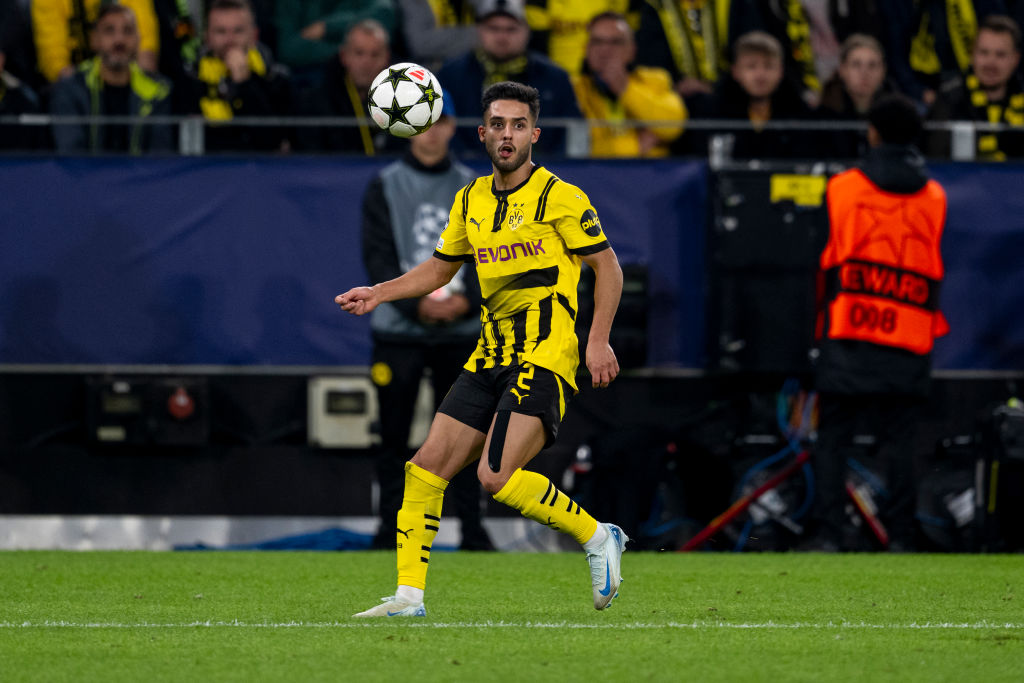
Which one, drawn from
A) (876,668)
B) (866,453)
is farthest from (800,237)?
(876,668)

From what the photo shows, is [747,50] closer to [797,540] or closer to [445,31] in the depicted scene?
[445,31]

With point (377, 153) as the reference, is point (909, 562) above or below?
below

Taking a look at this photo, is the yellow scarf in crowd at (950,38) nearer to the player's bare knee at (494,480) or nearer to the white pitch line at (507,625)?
the white pitch line at (507,625)

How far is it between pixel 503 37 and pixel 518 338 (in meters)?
5.49

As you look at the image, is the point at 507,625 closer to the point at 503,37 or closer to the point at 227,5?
the point at 503,37

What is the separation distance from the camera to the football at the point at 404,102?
8500 millimetres

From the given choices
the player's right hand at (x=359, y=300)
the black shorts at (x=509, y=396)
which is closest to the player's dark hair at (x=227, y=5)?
the player's right hand at (x=359, y=300)

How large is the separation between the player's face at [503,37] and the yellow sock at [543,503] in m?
5.76

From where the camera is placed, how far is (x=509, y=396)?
7.09m

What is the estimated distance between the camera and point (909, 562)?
1000 cm

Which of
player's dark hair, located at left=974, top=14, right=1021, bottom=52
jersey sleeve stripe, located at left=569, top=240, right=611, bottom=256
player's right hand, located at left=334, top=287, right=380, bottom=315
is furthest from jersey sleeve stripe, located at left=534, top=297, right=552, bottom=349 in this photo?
player's dark hair, located at left=974, top=14, right=1021, bottom=52

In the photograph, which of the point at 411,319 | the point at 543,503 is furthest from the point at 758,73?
the point at 543,503

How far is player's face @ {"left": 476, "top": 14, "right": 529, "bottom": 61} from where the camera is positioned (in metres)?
12.3

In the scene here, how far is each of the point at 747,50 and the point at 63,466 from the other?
558 centimetres
